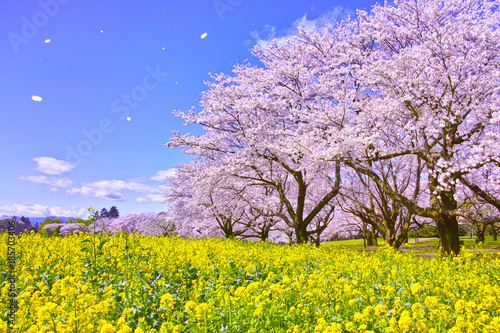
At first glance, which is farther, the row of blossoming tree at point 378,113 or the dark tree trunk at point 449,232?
the dark tree trunk at point 449,232

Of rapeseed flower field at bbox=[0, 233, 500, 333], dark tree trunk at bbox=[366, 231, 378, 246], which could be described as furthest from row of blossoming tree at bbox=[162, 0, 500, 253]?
dark tree trunk at bbox=[366, 231, 378, 246]

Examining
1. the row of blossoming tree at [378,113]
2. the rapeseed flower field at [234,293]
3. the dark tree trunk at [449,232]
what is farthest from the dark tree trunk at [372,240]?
the rapeseed flower field at [234,293]

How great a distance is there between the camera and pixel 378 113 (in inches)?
481

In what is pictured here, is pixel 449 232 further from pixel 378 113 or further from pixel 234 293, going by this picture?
pixel 234 293

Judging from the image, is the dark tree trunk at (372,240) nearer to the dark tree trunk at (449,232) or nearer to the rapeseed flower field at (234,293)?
the dark tree trunk at (449,232)

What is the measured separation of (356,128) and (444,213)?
422 centimetres

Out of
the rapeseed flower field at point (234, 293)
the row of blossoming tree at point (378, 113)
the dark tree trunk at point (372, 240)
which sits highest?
the row of blossoming tree at point (378, 113)

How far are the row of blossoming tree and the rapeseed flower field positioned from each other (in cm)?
379

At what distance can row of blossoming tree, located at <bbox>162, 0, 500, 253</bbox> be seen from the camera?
1108 cm

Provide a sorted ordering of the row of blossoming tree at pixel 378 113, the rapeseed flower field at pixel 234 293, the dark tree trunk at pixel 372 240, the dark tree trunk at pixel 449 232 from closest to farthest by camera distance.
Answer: the rapeseed flower field at pixel 234 293 < the row of blossoming tree at pixel 378 113 < the dark tree trunk at pixel 449 232 < the dark tree trunk at pixel 372 240

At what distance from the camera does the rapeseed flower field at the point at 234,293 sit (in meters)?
3.50

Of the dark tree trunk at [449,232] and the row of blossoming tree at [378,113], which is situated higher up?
the row of blossoming tree at [378,113]

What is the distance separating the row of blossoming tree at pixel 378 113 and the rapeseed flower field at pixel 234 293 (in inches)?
149

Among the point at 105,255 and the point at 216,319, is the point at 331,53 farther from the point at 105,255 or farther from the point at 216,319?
the point at 216,319
